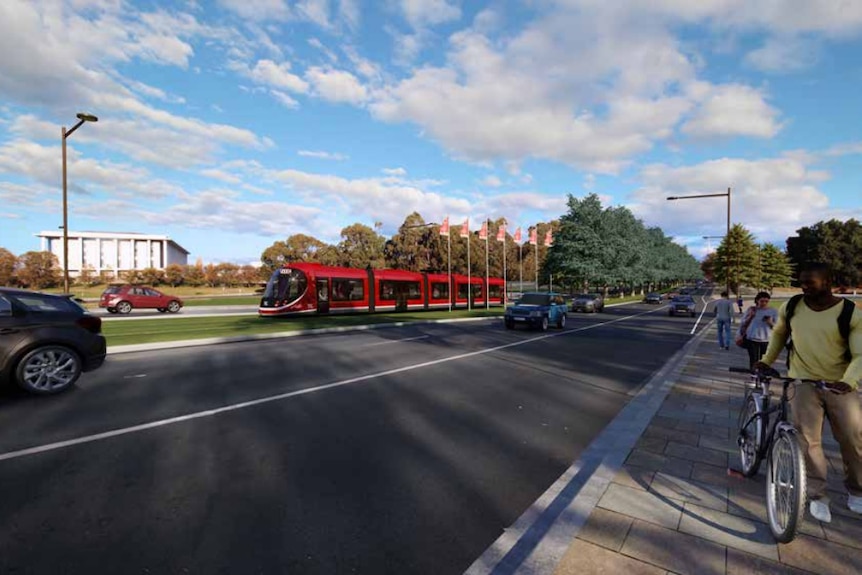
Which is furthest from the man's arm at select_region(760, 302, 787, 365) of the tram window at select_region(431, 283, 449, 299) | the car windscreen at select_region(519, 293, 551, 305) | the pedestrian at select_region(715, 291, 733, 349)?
the tram window at select_region(431, 283, 449, 299)

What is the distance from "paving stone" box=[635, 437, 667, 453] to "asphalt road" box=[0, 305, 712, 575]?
612mm

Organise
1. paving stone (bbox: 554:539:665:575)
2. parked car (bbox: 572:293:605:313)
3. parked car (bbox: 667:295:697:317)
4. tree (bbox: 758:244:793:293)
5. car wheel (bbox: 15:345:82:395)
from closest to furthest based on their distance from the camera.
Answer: paving stone (bbox: 554:539:665:575) < car wheel (bbox: 15:345:82:395) < parked car (bbox: 667:295:697:317) < parked car (bbox: 572:293:605:313) < tree (bbox: 758:244:793:293)

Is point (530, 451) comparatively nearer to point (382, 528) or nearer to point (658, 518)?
point (658, 518)

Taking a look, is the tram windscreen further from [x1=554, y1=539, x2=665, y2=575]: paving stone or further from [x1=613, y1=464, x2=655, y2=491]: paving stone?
[x1=554, y1=539, x2=665, y2=575]: paving stone

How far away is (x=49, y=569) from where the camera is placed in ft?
8.36

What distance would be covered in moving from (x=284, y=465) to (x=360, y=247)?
56.6 metres

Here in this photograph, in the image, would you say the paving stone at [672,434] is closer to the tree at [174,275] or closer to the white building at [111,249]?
the tree at [174,275]

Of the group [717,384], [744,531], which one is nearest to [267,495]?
[744,531]

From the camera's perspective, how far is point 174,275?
2808 inches

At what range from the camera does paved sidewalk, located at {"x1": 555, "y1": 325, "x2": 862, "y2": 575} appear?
259 centimetres

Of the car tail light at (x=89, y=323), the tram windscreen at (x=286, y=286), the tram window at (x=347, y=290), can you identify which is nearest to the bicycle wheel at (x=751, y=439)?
the car tail light at (x=89, y=323)

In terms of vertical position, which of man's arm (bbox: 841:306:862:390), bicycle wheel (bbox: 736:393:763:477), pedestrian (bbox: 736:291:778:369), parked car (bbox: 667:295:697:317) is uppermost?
man's arm (bbox: 841:306:862:390)

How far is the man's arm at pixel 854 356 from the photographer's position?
9.20 ft

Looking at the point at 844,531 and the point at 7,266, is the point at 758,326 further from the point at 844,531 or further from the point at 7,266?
the point at 7,266
